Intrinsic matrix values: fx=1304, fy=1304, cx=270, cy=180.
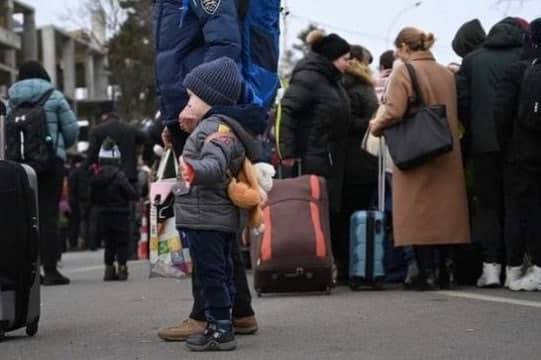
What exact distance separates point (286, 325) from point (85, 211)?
20.4 metres

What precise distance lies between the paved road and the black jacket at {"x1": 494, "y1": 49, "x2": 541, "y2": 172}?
985 millimetres

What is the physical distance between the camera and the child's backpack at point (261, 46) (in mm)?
6859

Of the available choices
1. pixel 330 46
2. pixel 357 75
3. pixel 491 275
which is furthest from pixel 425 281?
pixel 357 75

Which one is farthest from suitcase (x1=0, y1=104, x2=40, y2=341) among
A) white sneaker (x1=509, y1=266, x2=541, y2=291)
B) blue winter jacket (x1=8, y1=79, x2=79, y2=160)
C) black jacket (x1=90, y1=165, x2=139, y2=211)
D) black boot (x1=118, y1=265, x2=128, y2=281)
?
black jacket (x1=90, y1=165, x2=139, y2=211)

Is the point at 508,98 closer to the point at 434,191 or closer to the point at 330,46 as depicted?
the point at 434,191

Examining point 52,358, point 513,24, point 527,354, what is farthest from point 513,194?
point 52,358

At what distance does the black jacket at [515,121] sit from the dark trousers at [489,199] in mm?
299

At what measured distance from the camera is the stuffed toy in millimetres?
6168

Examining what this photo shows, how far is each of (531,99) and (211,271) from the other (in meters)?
3.82

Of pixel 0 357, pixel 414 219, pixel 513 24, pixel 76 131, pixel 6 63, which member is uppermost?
pixel 6 63

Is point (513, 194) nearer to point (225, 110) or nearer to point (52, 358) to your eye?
point (225, 110)

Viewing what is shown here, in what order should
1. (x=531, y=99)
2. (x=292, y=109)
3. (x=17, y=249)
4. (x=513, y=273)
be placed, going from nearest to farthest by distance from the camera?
(x=17, y=249), (x=531, y=99), (x=513, y=273), (x=292, y=109)

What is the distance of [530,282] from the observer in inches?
368

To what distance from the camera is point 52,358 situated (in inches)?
245
